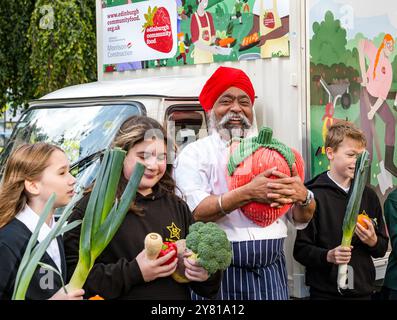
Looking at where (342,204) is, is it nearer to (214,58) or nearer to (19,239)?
(214,58)

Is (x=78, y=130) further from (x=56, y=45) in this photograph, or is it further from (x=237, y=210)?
(x=56, y=45)

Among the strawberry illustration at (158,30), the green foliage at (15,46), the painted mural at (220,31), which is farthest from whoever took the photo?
the green foliage at (15,46)

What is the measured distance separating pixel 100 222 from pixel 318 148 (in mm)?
2084

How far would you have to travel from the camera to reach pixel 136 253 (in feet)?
9.70

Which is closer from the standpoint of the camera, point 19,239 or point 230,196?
point 19,239

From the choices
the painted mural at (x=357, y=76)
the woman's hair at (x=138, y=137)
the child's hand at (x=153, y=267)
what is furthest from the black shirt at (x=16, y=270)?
the painted mural at (x=357, y=76)

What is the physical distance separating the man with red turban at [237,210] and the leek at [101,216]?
98 cm

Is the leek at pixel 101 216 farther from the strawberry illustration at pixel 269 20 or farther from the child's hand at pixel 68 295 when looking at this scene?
the strawberry illustration at pixel 269 20

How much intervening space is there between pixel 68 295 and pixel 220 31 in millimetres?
2730

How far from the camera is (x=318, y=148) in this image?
4363 mm

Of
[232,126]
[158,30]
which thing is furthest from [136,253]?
[158,30]

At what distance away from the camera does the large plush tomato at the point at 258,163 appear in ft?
11.4

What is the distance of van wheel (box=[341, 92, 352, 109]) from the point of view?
14.9 feet
